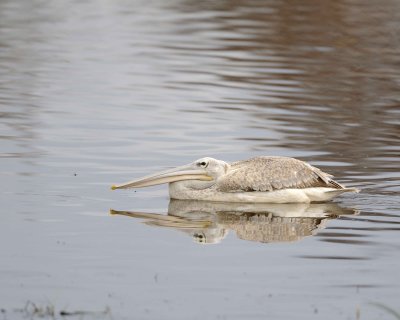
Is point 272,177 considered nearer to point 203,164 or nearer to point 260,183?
point 260,183

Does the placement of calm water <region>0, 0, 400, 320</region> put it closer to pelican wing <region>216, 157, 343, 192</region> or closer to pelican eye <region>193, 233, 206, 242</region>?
pelican eye <region>193, 233, 206, 242</region>

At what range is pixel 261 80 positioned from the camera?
1798cm

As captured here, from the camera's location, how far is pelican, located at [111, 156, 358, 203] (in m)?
10.8

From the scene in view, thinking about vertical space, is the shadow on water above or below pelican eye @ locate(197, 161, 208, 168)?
below

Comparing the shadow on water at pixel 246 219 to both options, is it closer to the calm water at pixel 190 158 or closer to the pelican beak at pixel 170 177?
the calm water at pixel 190 158

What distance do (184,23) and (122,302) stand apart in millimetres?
17884

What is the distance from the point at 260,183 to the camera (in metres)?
10.8

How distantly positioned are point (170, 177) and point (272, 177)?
2.67 ft

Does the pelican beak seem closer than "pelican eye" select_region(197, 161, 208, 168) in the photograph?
Yes

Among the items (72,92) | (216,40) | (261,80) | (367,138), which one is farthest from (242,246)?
(216,40)

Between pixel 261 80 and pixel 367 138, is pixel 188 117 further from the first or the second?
pixel 261 80

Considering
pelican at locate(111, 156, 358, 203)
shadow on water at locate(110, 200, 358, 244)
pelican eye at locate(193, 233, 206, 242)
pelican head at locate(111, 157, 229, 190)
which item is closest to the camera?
pelican eye at locate(193, 233, 206, 242)

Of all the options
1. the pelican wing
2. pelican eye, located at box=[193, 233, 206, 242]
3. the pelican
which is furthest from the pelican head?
pelican eye, located at box=[193, 233, 206, 242]

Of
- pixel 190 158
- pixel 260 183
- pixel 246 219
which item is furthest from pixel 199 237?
pixel 190 158
